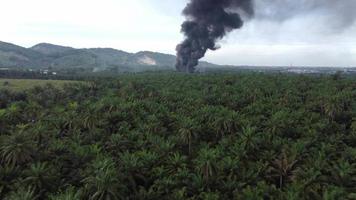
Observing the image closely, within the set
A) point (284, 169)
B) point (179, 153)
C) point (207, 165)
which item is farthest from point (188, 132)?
point (284, 169)

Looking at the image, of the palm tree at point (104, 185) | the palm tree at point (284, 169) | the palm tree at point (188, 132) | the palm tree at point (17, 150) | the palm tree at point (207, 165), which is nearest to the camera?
the palm tree at point (104, 185)

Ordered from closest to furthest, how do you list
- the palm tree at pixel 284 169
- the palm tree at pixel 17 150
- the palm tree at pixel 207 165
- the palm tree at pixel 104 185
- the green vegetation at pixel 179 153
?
the palm tree at pixel 104 185
the green vegetation at pixel 179 153
the palm tree at pixel 207 165
the palm tree at pixel 17 150
the palm tree at pixel 284 169

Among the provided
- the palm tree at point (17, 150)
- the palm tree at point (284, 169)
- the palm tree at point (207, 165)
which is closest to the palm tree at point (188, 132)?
the palm tree at point (207, 165)

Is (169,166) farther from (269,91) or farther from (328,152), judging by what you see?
(269,91)

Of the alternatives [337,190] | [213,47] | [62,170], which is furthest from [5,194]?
[213,47]

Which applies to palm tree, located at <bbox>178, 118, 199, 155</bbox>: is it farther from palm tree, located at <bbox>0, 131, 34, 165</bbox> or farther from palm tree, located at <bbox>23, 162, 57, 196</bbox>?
palm tree, located at <bbox>0, 131, 34, 165</bbox>

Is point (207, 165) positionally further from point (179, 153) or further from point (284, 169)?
point (179, 153)

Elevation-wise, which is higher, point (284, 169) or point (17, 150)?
point (17, 150)

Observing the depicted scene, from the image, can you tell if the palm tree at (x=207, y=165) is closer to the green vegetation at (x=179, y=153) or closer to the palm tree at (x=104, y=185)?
the green vegetation at (x=179, y=153)
